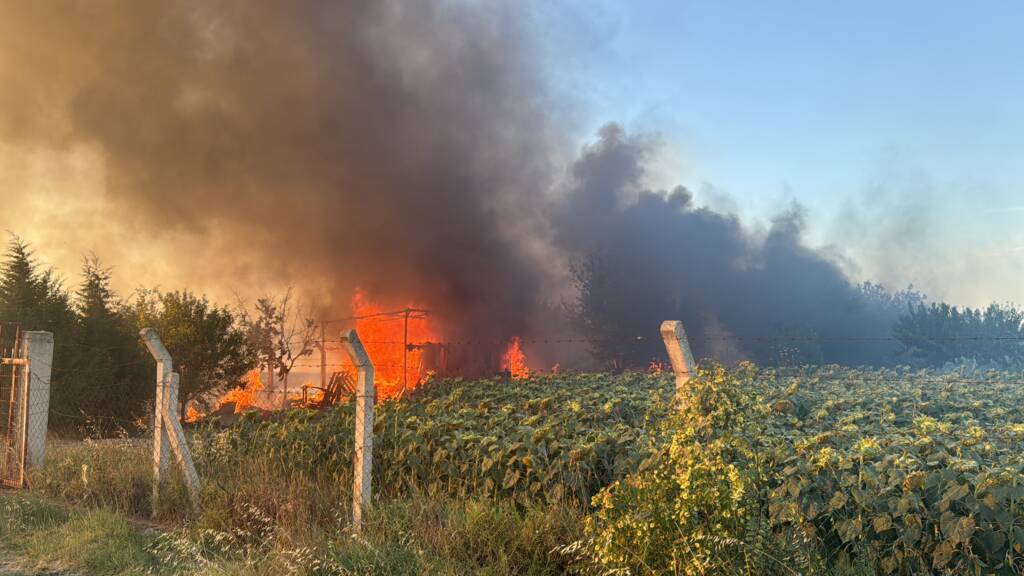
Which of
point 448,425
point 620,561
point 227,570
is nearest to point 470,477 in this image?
point 448,425

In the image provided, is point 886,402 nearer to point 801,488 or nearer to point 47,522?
point 801,488

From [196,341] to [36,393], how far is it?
970 centimetres

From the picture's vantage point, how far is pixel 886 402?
31.8 feet

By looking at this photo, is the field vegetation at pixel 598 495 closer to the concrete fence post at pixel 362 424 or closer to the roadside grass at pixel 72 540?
the roadside grass at pixel 72 540

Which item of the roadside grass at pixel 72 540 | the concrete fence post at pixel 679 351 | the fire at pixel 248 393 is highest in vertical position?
the fire at pixel 248 393

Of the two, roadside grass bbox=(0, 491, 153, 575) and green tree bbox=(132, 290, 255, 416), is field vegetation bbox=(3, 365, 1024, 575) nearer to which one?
roadside grass bbox=(0, 491, 153, 575)

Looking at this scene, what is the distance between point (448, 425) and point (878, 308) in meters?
55.0

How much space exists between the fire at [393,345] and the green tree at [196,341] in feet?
12.1

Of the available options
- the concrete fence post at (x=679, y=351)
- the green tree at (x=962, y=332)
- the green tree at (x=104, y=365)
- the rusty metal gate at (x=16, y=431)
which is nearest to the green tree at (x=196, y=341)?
the green tree at (x=104, y=365)

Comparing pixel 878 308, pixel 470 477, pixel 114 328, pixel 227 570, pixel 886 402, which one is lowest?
pixel 227 570

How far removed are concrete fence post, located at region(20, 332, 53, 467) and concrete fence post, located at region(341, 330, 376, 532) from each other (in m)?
6.27

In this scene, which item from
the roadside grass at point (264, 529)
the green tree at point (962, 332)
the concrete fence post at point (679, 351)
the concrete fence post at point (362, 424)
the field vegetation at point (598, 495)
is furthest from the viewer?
the green tree at point (962, 332)

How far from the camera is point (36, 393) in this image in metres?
10.0

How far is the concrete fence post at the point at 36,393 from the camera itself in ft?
32.0
